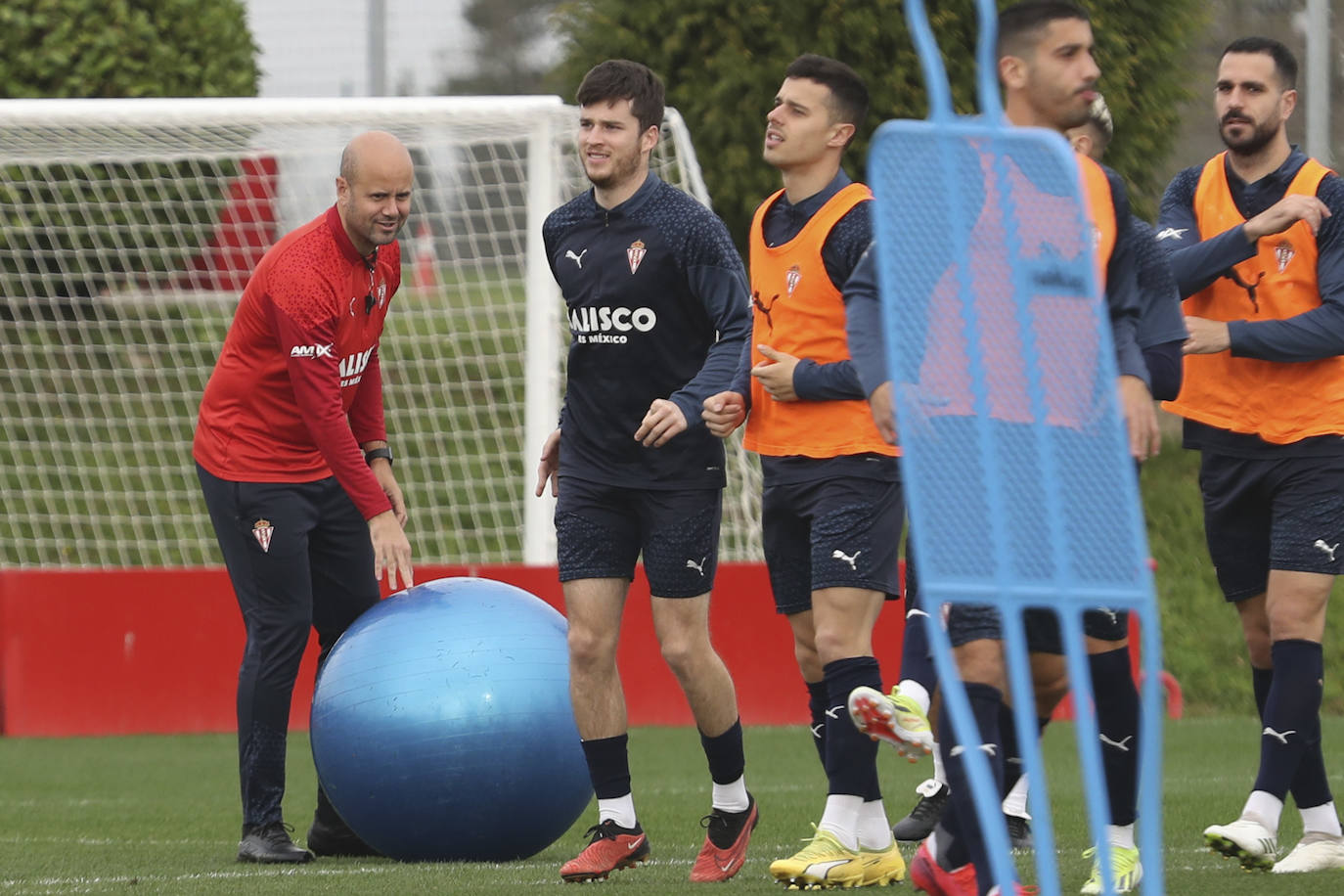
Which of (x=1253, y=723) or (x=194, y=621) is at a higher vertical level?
(x=194, y=621)

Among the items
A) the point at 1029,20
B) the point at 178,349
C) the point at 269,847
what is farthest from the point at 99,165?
the point at 1029,20

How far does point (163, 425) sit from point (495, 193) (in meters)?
3.30

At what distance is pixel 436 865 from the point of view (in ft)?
20.1

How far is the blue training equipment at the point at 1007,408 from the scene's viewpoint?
332 cm

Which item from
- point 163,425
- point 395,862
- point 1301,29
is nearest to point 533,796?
point 395,862

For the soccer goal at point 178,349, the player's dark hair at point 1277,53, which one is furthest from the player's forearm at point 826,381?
the soccer goal at point 178,349

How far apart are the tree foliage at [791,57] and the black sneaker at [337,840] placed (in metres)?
7.94

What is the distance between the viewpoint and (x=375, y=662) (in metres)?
6.15

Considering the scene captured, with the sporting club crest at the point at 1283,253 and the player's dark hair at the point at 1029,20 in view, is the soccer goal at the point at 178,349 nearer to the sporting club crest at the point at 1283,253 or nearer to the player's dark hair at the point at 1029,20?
the sporting club crest at the point at 1283,253

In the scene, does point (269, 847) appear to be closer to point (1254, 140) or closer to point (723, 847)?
point (723, 847)

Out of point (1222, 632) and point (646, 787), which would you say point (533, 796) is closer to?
point (646, 787)

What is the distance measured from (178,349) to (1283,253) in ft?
35.5

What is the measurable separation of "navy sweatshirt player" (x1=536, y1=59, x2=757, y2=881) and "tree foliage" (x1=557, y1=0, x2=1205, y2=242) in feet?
25.9

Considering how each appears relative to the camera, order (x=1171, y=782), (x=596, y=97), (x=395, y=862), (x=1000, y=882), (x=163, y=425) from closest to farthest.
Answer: (x=1000, y=882) → (x=596, y=97) → (x=395, y=862) → (x=1171, y=782) → (x=163, y=425)
